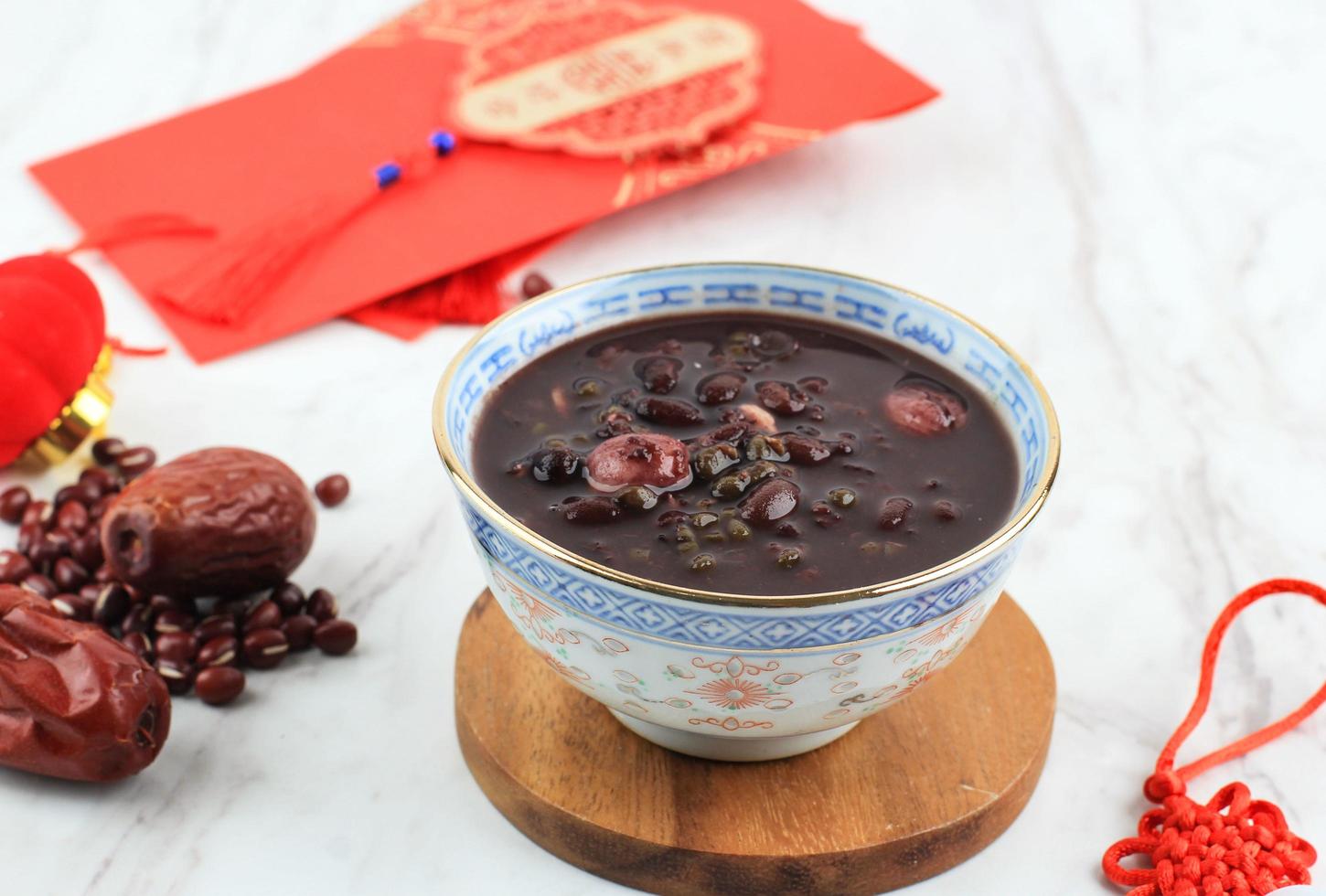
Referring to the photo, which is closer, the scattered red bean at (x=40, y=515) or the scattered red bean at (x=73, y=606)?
the scattered red bean at (x=73, y=606)

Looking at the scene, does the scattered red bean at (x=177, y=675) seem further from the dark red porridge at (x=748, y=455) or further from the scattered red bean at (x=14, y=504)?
the dark red porridge at (x=748, y=455)

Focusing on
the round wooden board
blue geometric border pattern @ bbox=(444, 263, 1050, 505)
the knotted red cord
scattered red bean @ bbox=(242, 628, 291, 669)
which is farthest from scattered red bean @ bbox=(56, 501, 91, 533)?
the knotted red cord

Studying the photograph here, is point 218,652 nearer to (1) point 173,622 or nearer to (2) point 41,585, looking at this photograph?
(1) point 173,622

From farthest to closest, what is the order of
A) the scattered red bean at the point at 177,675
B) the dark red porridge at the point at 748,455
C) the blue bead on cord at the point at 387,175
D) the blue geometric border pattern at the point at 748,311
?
the blue bead on cord at the point at 387,175
the scattered red bean at the point at 177,675
the blue geometric border pattern at the point at 748,311
the dark red porridge at the point at 748,455

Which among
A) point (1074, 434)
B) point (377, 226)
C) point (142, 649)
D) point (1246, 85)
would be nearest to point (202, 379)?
point (377, 226)

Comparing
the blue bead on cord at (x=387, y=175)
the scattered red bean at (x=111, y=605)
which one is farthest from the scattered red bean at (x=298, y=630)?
the blue bead on cord at (x=387, y=175)

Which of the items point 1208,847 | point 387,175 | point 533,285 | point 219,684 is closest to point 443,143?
point 387,175
